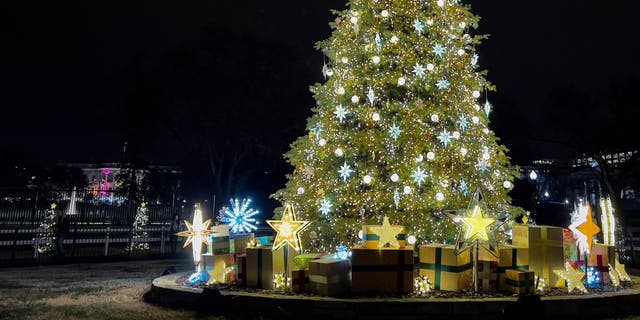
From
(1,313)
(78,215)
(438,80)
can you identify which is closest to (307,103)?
(78,215)

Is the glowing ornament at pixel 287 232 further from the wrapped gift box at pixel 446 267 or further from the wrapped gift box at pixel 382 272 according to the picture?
the wrapped gift box at pixel 446 267

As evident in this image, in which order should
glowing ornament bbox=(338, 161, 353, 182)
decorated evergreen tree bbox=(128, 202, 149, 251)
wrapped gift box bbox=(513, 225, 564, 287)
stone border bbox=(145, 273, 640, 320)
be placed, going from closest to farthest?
stone border bbox=(145, 273, 640, 320), wrapped gift box bbox=(513, 225, 564, 287), glowing ornament bbox=(338, 161, 353, 182), decorated evergreen tree bbox=(128, 202, 149, 251)

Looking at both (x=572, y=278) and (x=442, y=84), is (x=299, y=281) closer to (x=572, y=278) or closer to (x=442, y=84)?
(x=572, y=278)

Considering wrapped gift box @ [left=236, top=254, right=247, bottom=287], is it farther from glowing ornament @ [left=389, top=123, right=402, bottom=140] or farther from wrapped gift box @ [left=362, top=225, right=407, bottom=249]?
glowing ornament @ [left=389, top=123, right=402, bottom=140]

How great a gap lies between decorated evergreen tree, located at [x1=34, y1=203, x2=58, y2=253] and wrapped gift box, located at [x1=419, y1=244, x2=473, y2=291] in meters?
14.0

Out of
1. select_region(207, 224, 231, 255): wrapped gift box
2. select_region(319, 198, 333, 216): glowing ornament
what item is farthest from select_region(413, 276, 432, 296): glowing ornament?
select_region(207, 224, 231, 255): wrapped gift box

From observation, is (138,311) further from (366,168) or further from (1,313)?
(366,168)

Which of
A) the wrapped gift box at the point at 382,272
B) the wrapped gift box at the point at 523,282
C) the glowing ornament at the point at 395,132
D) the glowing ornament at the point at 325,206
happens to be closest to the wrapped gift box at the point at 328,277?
the wrapped gift box at the point at 382,272

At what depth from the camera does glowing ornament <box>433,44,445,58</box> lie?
381 inches

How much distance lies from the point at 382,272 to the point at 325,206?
2.62m

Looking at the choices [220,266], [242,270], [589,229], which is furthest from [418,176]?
[220,266]

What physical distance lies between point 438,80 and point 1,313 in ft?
28.5

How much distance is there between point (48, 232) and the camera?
53.3 feet

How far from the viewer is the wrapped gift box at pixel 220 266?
7.99 meters
